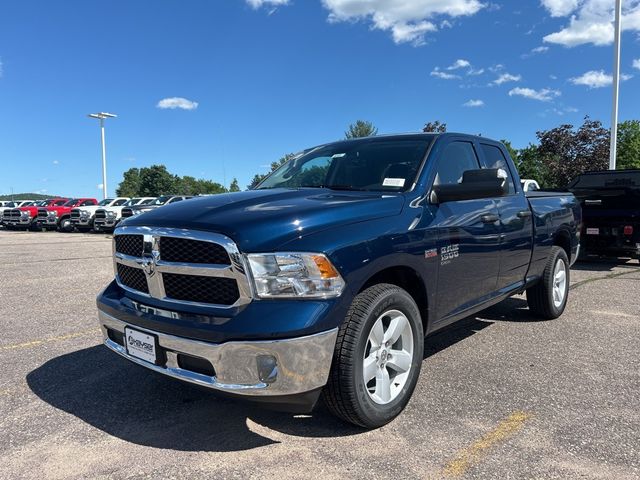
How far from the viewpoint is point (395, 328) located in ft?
10.4

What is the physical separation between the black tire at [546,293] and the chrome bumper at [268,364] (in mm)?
3724

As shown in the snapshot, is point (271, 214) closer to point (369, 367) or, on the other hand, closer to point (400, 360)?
point (369, 367)

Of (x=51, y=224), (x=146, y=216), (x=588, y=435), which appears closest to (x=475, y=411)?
(x=588, y=435)

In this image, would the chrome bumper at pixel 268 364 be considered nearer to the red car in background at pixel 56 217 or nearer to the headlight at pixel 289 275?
the headlight at pixel 289 275

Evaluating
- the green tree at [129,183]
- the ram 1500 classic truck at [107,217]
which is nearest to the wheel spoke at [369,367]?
the ram 1500 classic truck at [107,217]

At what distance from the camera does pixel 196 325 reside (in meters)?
2.72

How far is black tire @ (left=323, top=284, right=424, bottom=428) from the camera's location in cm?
279

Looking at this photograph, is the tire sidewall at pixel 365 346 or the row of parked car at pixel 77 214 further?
the row of parked car at pixel 77 214

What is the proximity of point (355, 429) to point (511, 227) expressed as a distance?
249 centimetres

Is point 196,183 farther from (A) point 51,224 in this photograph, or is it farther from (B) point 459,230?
(B) point 459,230

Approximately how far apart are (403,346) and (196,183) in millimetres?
126438

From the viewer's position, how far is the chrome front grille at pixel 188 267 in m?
2.68

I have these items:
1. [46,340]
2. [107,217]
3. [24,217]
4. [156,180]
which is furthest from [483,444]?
[156,180]

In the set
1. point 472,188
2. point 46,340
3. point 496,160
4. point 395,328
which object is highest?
point 496,160
